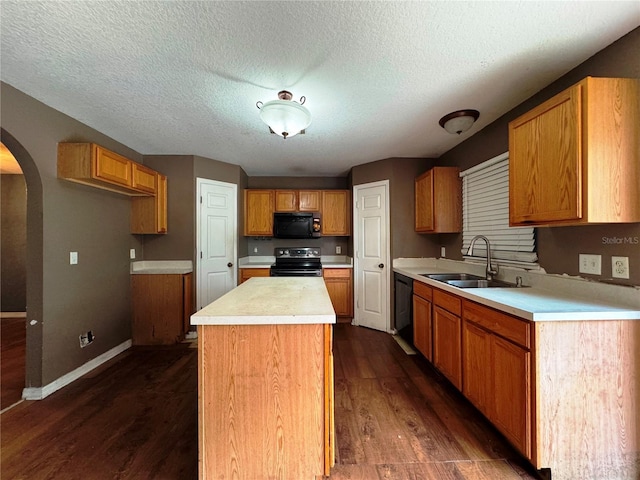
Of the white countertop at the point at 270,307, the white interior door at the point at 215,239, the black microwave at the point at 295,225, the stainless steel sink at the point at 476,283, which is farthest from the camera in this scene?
the black microwave at the point at 295,225

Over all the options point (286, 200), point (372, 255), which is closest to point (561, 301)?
point (372, 255)

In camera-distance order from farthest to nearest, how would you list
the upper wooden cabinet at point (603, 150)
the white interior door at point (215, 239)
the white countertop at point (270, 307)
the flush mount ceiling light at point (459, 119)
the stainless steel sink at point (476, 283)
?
the white interior door at point (215, 239)
the stainless steel sink at point (476, 283)
the flush mount ceiling light at point (459, 119)
the upper wooden cabinet at point (603, 150)
the white countertop at point (270, 307)

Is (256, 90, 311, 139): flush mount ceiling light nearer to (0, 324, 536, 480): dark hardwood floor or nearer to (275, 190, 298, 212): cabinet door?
(0, 324, 536, 480): dark hardwood floor

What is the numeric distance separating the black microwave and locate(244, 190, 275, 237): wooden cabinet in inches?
6.4

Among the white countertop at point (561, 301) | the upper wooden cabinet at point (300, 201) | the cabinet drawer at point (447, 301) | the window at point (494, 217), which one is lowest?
the cabinet drawer at point (447, 301)

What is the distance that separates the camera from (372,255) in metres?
3.64

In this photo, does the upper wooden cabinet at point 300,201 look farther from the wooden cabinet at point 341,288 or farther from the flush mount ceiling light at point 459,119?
the flush mount ceiling light at point 459,119

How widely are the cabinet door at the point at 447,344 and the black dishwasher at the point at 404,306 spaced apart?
568 millimetres

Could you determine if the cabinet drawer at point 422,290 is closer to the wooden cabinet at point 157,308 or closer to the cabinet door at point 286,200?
the cabinet door at point 286,200

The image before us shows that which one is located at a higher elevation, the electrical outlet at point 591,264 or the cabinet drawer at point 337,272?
the electrical outlet at point 591,264

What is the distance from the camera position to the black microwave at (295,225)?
4.08 metres

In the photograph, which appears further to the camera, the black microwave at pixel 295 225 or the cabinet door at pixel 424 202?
the black microwave at pixel 295 225


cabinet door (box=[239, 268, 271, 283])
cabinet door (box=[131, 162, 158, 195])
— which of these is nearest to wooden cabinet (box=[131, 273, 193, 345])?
cabinet door (box=[239, 268, 271, 283])

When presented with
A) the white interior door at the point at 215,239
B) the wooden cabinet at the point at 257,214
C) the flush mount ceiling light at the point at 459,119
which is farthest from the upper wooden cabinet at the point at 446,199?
the white interior door at the point at 215,239
